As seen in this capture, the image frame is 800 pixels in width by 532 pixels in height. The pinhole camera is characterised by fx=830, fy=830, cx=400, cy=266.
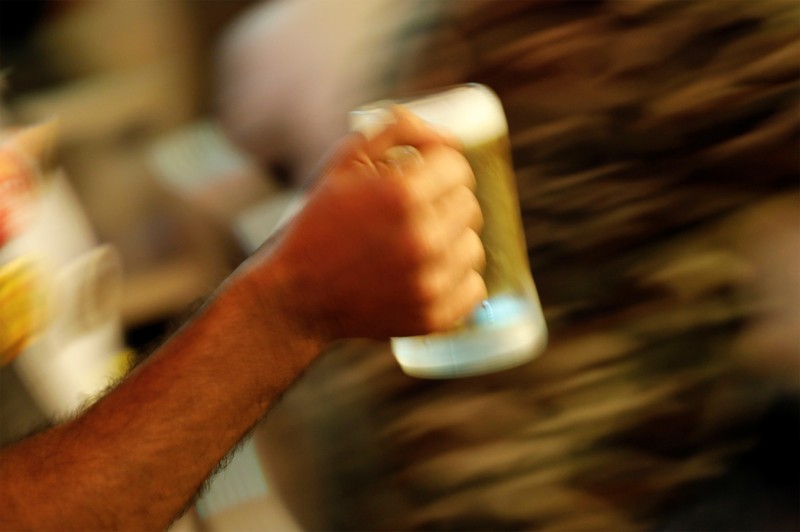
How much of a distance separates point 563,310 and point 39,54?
97cm

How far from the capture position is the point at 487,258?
642 millimetres

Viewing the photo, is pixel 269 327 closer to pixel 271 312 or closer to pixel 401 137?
pixel 271 312

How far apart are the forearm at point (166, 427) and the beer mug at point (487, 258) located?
0.34 ft

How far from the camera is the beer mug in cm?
61

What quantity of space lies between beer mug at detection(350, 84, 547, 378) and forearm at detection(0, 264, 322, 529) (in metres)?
0.10

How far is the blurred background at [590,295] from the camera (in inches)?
32.6

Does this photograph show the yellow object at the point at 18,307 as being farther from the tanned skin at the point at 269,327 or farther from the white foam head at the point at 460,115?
the white foam head at the point at 460,115

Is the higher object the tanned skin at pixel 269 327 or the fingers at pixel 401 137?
the fingers at pixel 401 137

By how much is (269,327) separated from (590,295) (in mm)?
420

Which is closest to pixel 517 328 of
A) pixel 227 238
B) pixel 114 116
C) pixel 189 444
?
pixel 189 444

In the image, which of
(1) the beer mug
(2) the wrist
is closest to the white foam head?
(1) the beer mug

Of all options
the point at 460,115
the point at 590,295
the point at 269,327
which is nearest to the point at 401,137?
the point at 460,115

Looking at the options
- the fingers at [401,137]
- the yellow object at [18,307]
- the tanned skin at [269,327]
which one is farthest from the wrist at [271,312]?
the yellow object at [18,307]

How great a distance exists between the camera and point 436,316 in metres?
0.59
